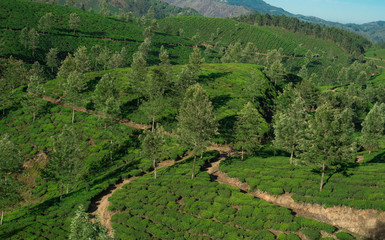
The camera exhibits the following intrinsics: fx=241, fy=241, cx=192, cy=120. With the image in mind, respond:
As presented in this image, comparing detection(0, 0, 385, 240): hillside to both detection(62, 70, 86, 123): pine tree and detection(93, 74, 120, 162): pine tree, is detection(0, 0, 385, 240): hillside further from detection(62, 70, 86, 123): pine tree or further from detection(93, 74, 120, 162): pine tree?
detection(62, 70, 86, 123): pine tree

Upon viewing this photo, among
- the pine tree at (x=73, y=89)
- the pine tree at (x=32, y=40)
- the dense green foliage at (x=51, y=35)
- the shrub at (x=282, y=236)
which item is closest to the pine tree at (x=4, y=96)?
the pine tree at (x=73, y=89)

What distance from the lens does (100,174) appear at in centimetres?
5803

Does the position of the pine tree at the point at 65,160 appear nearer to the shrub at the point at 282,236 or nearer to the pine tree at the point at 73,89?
the pine tree at the point at 73,89

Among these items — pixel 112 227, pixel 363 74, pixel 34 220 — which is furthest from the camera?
pixel 363 74

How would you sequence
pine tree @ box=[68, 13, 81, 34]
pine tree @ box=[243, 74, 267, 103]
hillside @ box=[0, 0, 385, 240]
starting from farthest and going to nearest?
pine tree @ box=[68, 13, 81, 34] → pine tree @ box=[243, 74, 267, 103] → hillside @ box=[0, 0, 385, 240]

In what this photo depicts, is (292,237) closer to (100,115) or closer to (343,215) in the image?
(343,215)

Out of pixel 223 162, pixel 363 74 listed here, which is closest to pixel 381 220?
pixel 223 162

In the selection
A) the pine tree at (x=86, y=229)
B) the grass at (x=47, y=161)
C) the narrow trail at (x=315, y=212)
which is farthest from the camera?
the grass at (x=47, y=161)

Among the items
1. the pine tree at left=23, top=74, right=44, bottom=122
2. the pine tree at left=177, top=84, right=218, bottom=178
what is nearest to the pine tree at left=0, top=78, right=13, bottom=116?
the pine tree at left=23, top=74, right=44, bottom=122

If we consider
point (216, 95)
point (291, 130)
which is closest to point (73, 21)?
point (216, 95)

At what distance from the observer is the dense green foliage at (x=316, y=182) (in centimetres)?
3434

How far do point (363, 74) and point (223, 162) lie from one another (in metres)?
160

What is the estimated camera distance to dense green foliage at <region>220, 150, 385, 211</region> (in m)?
34.3

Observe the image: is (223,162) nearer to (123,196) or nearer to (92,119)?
(123,196)
